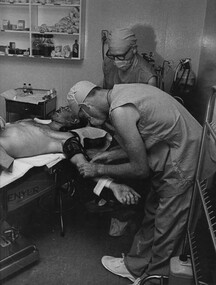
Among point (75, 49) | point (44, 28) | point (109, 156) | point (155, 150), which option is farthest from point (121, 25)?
point (155, 150)

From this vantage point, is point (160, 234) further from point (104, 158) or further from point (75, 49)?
point (75, 49)

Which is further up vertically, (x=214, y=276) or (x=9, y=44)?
(x=9, y=44)

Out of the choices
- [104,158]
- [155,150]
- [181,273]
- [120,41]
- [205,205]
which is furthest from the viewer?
[120,41]

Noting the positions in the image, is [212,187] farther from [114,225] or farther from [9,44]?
[9,44]

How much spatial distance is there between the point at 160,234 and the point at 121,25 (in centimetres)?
223

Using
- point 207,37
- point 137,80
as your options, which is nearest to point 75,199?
point 137,80

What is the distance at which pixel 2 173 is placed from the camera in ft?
5.17

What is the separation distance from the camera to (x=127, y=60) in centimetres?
235

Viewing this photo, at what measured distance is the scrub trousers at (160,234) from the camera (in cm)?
161

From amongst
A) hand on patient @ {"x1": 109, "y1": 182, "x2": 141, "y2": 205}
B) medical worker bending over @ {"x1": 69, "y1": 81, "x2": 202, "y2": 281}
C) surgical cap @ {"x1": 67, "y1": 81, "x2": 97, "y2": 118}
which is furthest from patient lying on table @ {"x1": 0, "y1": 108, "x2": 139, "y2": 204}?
surgical cap @ {"x1": 67, "y1": 81, "x2": 97, "y2": 118}

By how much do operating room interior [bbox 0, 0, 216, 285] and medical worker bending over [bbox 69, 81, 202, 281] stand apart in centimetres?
25

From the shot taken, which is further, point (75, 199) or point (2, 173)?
point (75, 199)

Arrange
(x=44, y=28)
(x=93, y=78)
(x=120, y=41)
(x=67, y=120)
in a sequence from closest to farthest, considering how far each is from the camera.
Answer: (x=67, y=120) < (x=120, y=41) < (x=44, y=28) < (x=93, y=78)

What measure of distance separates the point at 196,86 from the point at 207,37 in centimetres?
43
